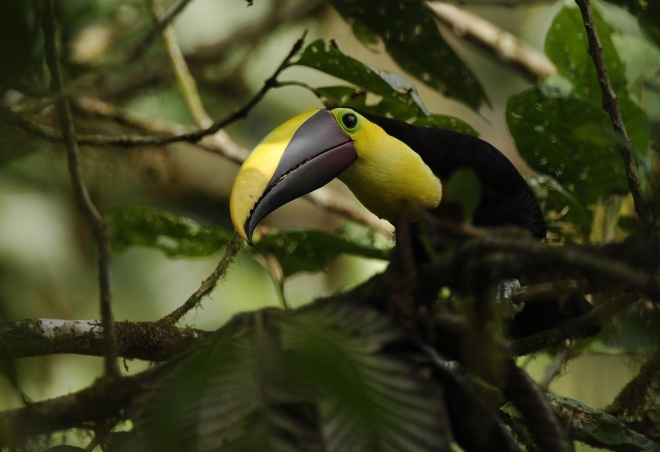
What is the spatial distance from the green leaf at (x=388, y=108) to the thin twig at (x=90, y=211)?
2.99ft

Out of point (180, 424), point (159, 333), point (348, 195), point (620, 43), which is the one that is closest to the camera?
point (180, 424)

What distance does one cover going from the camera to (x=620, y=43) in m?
2.69

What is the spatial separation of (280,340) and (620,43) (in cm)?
211

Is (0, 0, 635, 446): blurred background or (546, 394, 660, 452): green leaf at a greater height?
(0, 0, 635, 446): blurred background

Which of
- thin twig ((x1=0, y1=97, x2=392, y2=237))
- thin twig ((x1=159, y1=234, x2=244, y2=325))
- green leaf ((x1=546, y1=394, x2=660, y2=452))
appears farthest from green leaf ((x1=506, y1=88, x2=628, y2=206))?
thin twig ((x1=159, y1=234, x2=244, y2=325))

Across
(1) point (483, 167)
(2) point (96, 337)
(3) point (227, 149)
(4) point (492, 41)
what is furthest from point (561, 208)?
(4) point (492, 41)

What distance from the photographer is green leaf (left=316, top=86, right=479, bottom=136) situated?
2.21 meters

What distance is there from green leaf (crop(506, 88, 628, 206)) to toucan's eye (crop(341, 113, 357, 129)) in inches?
17.3

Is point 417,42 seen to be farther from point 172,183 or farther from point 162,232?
point 172,183

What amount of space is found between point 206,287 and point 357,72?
611mm

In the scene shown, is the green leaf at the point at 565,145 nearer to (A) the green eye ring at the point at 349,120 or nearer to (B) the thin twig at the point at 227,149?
(A) the green eye ring at the point at 349,120

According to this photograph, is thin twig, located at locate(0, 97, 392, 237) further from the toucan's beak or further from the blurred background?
the toucan's beak

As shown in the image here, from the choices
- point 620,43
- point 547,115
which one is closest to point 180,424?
point 547,115

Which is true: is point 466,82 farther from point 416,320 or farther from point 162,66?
point 162,66
